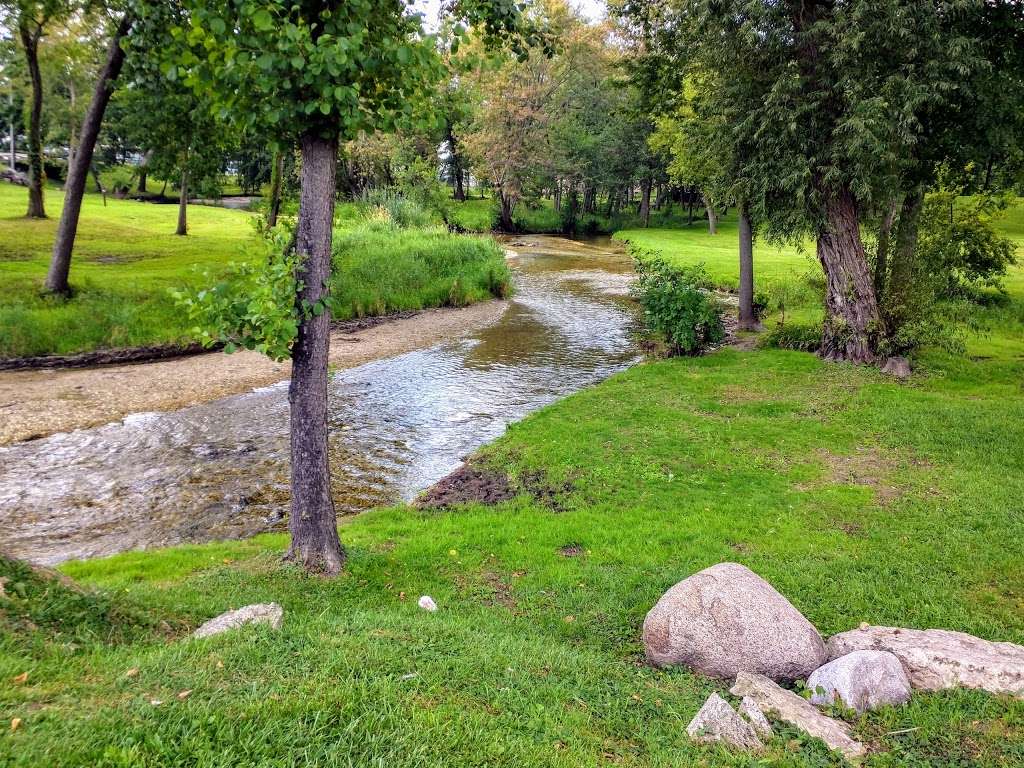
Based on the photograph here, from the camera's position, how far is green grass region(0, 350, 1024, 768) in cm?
348

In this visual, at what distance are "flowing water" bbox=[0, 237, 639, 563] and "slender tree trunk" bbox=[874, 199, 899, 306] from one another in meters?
6.63

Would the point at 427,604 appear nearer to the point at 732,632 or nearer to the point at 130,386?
the point at 732,632

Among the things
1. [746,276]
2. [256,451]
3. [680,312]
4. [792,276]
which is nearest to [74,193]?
[256,451]

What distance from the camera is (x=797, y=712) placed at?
173 inches

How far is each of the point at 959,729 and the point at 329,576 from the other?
531 cm

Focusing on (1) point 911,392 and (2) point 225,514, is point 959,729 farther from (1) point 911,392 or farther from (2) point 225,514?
(1) point 911,392

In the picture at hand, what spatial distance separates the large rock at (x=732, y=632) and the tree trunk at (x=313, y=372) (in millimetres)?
3347

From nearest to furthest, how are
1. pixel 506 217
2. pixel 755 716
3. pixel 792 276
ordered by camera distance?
pixel 755 716 → pixel 792 276 → pixel 506 217

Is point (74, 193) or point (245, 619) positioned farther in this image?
point (74, 193)

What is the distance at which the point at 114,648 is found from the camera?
4.35 meters

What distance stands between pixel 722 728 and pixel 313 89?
5884 millimetres

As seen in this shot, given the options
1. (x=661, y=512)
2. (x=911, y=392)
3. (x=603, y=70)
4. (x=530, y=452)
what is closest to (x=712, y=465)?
(x=661, y=512)

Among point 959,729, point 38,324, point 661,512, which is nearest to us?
point 959,729

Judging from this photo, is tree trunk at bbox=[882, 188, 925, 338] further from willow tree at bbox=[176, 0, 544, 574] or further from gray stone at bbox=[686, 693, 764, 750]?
gray stone at bbox=[686, 693, 764, 750]
